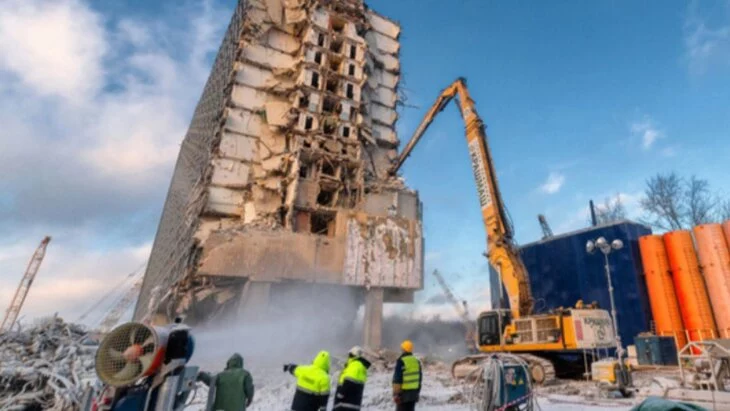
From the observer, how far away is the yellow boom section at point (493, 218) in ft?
47.4

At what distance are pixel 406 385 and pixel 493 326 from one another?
30.5 ft

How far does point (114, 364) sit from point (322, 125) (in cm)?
2798

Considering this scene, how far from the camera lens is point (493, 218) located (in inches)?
632

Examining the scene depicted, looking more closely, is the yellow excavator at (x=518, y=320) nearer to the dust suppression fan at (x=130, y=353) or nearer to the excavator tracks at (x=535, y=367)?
the excavator tracks at (x=535, y=367)

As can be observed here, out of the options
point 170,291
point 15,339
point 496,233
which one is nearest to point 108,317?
point 170,291

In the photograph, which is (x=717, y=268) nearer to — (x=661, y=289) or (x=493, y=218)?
(x=661, y=289)

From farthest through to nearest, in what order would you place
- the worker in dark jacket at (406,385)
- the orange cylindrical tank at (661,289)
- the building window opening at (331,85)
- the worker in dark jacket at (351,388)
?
the building window opening at (331,85), the orange cylindrical tank at (661,289), the worker in dark jacket at (406,385), the worker in dark jacket at (351,388)

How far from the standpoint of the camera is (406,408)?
6816mm

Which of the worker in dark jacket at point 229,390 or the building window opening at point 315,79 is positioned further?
the building window opening at point 315,79

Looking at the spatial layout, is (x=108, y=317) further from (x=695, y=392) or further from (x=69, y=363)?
(x=695, y=392)

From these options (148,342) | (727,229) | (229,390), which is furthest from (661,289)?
(148,342)

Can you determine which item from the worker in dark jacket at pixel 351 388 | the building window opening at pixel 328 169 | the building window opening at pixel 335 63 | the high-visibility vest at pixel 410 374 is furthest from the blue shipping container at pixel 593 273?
the building window opening at pixel 335 63

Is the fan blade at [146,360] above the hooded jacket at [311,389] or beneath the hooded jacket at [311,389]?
above

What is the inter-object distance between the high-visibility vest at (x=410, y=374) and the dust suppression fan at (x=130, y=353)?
4062 millimetres
